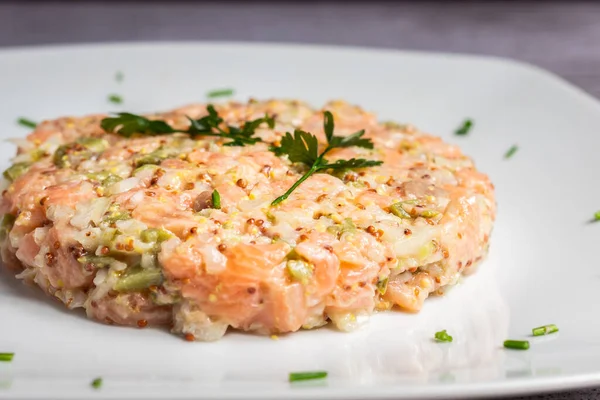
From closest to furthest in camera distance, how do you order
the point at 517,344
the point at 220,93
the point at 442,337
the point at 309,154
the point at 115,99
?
the point at 517,344 → the point at 442,337 → the point at 309,154 → the point at 115,99 → the point at 220,93

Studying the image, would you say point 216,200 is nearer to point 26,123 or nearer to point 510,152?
point 26,123

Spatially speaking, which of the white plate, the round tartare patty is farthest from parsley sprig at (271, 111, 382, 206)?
the white plate

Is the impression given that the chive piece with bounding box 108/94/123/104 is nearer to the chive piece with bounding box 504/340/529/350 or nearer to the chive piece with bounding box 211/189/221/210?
the chive piece with bounding box 211/189/221/210

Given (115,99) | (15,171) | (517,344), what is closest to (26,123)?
(115,99)

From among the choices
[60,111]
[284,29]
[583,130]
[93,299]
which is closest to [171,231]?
[93,299]

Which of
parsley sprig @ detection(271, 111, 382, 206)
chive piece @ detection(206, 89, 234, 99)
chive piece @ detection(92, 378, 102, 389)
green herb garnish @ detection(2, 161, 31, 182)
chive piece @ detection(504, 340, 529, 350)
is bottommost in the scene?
chive piece @ detection(92, 378, 102, 389)

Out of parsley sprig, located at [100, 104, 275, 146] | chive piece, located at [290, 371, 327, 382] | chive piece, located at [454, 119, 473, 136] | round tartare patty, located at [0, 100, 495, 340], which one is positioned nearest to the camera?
chive piece, located at [290, 371, 327, 382]
